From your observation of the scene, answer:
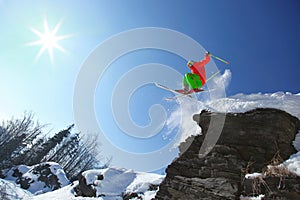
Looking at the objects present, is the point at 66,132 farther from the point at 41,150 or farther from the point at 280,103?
the point at 280,103

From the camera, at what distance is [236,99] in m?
8.34

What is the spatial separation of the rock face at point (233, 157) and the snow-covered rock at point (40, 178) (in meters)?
27.9

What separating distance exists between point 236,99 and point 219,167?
11.1 feet

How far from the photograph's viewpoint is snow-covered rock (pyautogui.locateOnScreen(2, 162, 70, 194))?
28.4 meters

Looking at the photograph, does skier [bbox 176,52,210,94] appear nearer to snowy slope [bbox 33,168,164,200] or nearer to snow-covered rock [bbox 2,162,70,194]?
snowy slope [bbox 33,168,164,200]

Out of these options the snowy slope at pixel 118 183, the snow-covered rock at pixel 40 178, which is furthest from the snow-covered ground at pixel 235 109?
the snow-covered rock at pixel 40 178

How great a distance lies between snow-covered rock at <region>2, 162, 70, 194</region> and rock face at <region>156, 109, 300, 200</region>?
27.9 m

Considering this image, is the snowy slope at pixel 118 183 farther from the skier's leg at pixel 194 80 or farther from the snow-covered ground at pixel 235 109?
the skier's leg at pixel 194 80

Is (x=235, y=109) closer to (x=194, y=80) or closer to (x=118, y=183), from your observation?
(x=194, y=80)

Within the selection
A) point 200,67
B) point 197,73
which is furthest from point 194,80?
point 200,67

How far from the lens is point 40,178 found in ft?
97.5

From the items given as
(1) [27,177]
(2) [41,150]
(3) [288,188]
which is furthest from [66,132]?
(3) [288,188]

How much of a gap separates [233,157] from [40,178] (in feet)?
107

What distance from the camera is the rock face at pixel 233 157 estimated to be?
5.89 metres
